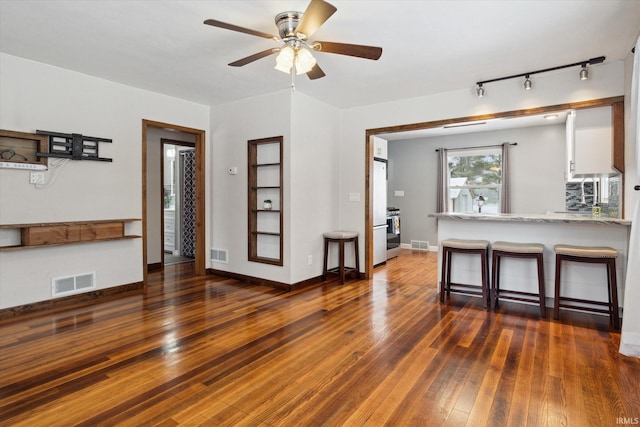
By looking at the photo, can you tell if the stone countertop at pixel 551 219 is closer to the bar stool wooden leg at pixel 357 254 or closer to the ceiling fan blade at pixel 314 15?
the bar stool wooden leg at pixel 357 254

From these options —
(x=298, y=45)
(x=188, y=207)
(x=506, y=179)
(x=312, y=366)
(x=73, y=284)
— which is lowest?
(x=312, y=366)

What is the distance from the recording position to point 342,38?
303 cm

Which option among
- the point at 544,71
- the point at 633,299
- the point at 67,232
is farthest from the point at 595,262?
the point at 67,232

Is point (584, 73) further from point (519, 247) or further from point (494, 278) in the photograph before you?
point (494, 278)

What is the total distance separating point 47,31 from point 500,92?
4518mm

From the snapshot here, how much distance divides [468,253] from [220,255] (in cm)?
344

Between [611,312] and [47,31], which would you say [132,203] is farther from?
[611,312]

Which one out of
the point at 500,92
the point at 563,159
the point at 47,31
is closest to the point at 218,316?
the point at 47,31

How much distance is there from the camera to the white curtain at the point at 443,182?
7.84 m

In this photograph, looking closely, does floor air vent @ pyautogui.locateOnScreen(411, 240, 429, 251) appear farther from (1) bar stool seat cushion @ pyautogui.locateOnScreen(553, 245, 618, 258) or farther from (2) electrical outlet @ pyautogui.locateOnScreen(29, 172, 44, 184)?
(2) electrical outlet @ pyautogui.locateOnScreen(29, 172, 44, 184)

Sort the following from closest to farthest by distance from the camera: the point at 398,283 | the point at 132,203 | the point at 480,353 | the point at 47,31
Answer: the point at 480,353, the point at 47,31, the point at 132,203, the point at 398,283

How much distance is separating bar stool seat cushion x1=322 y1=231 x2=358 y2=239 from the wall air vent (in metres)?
1.49

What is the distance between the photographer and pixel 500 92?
409 centimetres

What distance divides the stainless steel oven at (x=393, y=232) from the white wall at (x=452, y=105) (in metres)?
2.13
